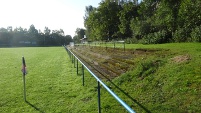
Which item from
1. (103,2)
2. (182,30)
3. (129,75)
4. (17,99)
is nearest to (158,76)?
(129,75)

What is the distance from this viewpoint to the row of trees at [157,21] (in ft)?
78.9

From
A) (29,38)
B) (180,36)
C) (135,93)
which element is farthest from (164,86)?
(29,38)

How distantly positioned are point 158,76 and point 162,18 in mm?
26001

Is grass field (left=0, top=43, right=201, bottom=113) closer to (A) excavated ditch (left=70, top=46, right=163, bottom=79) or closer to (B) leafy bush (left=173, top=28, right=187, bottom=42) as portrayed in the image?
(A) excavated ditch (left=70, top=46, right=163, bottom=79)

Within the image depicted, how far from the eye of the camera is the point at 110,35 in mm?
Answer: 63219

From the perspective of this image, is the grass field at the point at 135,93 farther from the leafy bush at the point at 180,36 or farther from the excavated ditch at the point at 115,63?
the leafy bush at the point at 180,36

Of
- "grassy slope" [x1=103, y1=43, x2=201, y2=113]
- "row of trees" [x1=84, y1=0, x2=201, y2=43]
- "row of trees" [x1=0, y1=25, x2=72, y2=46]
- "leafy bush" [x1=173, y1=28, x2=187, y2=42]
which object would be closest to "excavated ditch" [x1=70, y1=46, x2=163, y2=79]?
"grassy slope" [x1=103, y1=43, x2=201, y2=113]

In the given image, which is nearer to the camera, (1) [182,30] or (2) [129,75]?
(2) [129,75]

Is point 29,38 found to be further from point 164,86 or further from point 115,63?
point 164,86

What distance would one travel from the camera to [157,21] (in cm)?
3259

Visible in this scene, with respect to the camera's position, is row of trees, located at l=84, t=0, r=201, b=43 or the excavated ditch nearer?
the excavated ditch

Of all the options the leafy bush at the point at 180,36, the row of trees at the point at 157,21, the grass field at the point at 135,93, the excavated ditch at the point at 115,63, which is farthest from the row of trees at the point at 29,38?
the grass field at the point at 135,93

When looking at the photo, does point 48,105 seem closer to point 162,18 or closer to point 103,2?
point 162,18

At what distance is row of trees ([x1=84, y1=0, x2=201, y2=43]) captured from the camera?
24.1 metres
